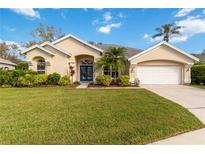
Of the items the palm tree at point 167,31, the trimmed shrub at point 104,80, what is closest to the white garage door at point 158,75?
the trimmed shrub at point 104,80

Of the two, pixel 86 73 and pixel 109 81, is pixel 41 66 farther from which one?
pixel 109 81

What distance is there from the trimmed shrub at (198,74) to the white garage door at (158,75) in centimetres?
200

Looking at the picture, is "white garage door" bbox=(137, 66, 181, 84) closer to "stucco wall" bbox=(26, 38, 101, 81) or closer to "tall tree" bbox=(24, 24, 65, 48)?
"stucco wall" bbox=(26, 38, 101, 81)

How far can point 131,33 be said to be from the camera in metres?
17.3

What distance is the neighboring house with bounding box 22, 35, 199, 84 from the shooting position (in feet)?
64.0

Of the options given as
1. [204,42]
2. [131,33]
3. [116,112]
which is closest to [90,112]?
[116,112]

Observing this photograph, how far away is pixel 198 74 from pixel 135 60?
7.18 metres

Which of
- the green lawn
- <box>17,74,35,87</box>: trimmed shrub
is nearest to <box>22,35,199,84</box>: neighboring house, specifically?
<box>17,74,35,87</box>: trimmed shrub

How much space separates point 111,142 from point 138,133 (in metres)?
0.87

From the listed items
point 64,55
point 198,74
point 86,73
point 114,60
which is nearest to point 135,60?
point 114,60

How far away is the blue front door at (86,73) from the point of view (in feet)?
71.5

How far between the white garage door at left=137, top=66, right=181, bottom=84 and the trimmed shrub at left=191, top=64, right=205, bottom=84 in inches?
78.6

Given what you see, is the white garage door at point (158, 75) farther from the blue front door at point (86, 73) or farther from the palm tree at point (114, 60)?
the blue front door at point (86, 73)

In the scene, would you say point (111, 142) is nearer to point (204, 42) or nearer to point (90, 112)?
point (90, 112)
